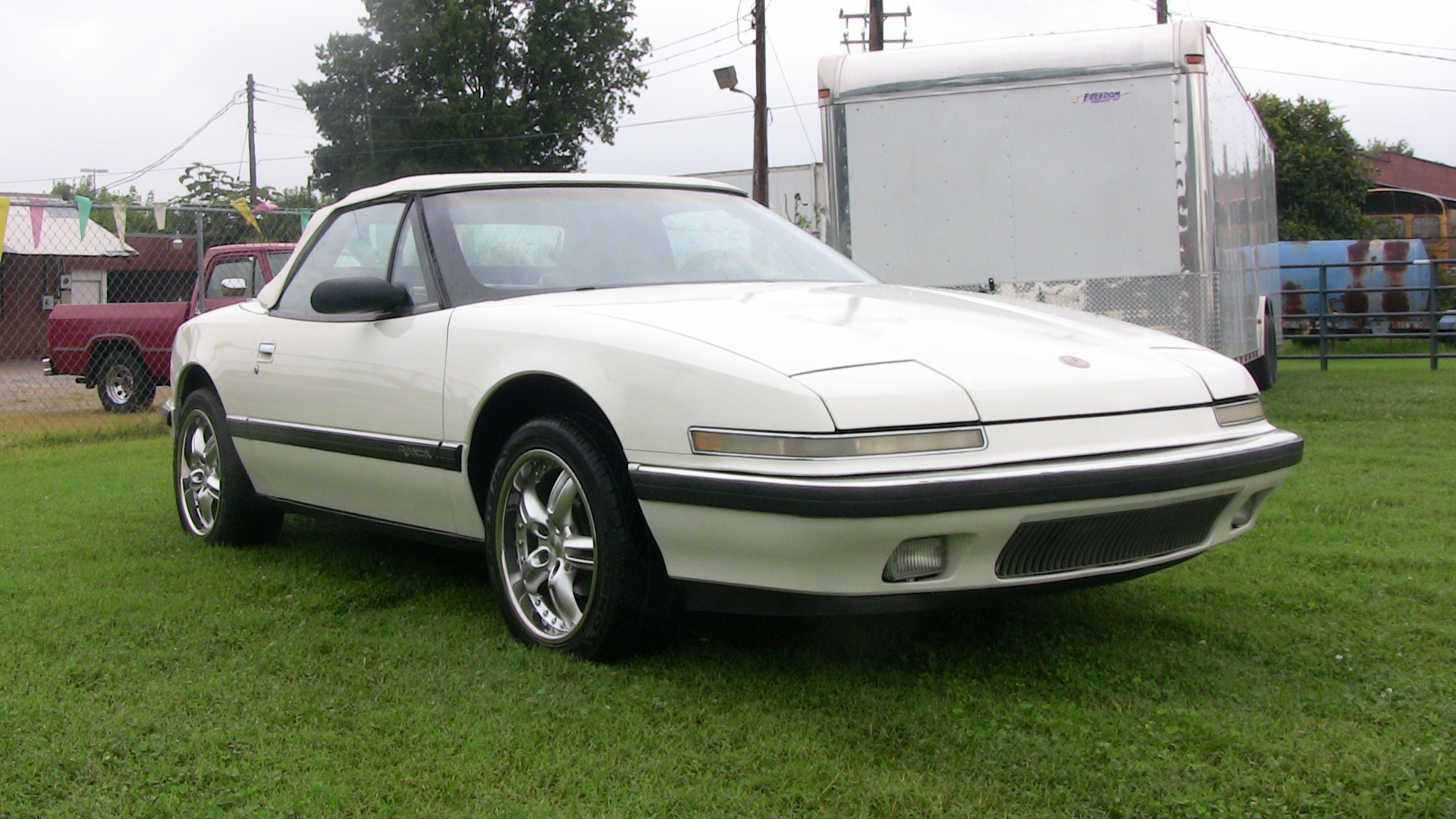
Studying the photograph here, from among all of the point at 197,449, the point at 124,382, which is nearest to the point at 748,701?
the point at 197,449

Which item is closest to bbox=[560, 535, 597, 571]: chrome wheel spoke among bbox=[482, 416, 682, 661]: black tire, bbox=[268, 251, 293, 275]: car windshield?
bbox=[482, 416, 682, 661]: black tire

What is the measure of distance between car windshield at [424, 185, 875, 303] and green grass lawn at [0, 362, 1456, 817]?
1.05 meters

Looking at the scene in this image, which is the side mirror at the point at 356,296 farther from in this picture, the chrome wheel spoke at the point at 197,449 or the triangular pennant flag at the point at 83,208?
the triangular pennant flag at the point at 83,208

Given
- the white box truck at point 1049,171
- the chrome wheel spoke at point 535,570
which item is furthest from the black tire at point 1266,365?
the chrome wheel spoke at point 535,570

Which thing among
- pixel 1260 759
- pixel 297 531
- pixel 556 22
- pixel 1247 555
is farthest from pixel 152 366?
pixel 556 22

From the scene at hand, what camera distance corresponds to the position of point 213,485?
5379 millimetres

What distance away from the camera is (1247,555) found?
4.70m

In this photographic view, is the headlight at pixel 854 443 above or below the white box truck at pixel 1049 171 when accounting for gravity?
below

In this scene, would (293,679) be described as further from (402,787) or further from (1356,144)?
(1356,144)

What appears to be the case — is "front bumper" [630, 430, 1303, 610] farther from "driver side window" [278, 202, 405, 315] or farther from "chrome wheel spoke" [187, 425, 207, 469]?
"chrome wheel spoke" [187, 425, 207, 469]

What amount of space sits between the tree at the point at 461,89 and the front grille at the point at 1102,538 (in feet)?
129

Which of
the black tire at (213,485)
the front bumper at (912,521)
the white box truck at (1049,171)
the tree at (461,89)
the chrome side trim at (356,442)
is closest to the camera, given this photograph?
the front bumper at (912,521)

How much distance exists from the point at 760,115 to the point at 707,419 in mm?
22852

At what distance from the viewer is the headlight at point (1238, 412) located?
3.44 m
